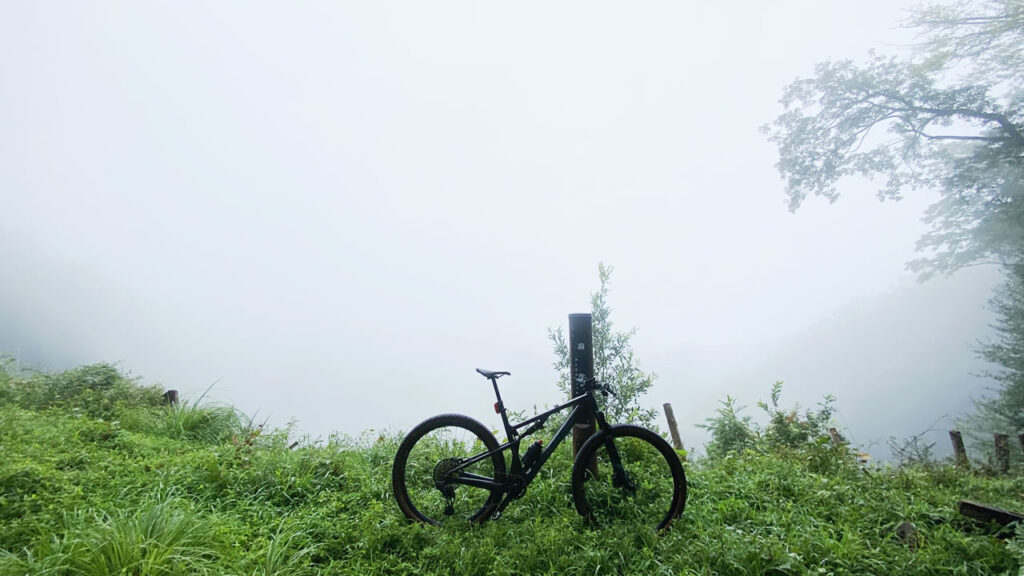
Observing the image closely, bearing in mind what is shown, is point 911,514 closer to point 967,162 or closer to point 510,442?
point 510,442

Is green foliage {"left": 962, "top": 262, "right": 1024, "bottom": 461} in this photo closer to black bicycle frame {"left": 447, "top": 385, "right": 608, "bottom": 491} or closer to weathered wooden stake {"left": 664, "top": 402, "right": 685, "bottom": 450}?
weathered wooden stake {"left": 664, "top": 402, "right": 685, "bottom": 450}

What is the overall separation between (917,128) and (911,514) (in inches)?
503

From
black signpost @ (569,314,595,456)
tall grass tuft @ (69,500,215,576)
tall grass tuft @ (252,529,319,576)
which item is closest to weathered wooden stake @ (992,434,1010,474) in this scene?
black signpost @ (569,314,595,456)

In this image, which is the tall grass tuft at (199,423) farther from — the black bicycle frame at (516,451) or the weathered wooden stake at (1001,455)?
the weathered wooden stake at (1001,455)

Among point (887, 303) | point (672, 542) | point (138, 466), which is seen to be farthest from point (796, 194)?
point (887, 303)

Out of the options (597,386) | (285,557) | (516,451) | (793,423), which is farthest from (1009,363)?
(285,557)

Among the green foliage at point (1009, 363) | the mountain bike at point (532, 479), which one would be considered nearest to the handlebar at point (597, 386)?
the mountain bike at point (532, 479)

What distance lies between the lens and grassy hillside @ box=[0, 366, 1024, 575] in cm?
264

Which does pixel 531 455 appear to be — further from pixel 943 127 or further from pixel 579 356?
pixel 943 127

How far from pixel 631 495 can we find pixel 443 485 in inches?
61.0

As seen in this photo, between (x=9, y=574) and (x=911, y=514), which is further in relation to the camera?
(x=911, y=514)

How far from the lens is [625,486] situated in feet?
11.7

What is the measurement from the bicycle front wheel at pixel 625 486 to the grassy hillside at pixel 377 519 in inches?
6.7

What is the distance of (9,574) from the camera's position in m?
2.28
